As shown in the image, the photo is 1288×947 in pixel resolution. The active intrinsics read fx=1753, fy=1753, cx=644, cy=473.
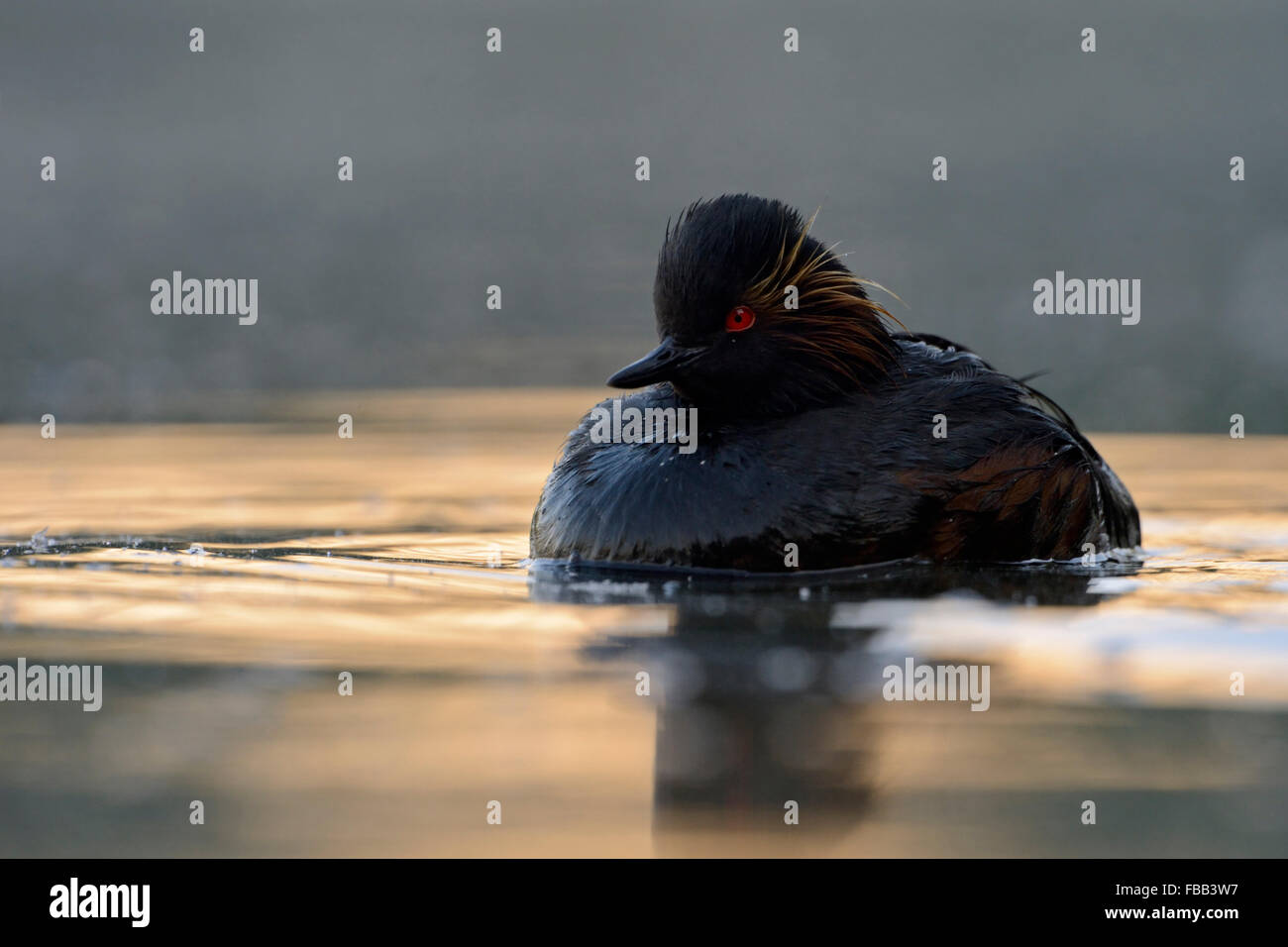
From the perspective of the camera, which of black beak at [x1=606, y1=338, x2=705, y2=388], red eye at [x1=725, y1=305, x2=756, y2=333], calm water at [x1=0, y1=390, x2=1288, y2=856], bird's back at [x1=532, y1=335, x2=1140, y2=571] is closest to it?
calm water at [x1=0, y1=390, x2=1288, y2=856]

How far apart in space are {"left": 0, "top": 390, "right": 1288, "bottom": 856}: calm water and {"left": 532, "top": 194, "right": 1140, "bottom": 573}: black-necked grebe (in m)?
0.25

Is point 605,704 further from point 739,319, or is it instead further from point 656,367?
point 739,319

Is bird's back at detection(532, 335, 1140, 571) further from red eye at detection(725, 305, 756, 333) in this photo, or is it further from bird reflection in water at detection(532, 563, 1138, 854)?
red eye at detection(725, 305, 756, 333)

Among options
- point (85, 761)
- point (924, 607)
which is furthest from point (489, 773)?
point (924, 607)

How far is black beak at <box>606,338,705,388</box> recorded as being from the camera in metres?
7.77

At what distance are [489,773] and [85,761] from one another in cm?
121

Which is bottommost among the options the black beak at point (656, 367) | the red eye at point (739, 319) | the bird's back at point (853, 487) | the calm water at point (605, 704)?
the calm water at point (605, 704)

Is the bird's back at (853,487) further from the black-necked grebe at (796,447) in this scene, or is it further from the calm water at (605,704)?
the calm water at (605,704)

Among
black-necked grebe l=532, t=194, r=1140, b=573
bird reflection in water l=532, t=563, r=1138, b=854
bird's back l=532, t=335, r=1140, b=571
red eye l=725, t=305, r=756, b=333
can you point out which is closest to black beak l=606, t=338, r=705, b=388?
black-necked grebe l=532, t=194, r=1140, b=573

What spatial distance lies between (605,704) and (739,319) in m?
2.90

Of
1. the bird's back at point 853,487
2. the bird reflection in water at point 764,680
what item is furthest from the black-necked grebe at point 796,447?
the bird reflection in water at point 764,680

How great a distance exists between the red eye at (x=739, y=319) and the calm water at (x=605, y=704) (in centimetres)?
123

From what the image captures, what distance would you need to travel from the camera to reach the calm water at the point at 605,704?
4.54 meters

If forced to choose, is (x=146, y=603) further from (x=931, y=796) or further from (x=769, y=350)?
(x=931, y=796)
